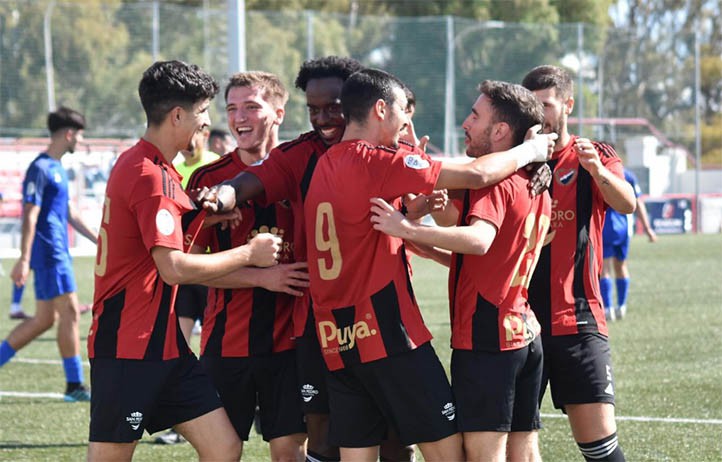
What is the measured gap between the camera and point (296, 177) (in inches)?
212

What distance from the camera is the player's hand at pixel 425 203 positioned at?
4883mm

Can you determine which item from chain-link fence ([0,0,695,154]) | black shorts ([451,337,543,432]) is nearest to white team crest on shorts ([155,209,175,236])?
black shorts ([451,337,543,432])

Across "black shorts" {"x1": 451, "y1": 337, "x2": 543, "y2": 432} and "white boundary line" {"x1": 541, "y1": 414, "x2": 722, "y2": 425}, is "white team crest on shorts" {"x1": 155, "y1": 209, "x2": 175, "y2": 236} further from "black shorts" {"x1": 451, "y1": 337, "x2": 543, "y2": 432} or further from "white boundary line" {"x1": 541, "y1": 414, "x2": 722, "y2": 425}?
"white boundary line" {"x1": 541, "y1": 414, "x2": 722, "y2": 425}

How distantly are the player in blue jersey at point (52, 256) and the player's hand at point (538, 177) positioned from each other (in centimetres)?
548

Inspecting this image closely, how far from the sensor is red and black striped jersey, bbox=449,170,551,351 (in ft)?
15.8

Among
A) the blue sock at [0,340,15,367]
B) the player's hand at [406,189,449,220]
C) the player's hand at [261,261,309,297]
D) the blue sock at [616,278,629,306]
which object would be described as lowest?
the blue sock at [0,340,15,367]

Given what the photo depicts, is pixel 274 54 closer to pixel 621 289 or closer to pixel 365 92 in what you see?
pixel 621 289

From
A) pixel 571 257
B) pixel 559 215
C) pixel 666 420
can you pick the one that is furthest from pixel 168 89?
pixel 666 420

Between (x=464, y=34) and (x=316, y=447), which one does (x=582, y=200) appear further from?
(x=464, y=34)

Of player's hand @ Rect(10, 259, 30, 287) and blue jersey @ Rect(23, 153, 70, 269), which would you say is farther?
blue jersey @ Rect(23, 153, 70, 269)

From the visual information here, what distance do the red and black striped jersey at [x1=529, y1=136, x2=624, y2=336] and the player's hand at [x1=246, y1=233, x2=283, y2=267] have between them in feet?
4.53

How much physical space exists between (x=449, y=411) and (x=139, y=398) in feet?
4.47

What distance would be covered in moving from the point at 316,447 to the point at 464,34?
1189 inches

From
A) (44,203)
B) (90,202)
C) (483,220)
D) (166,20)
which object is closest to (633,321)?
(44,203)
